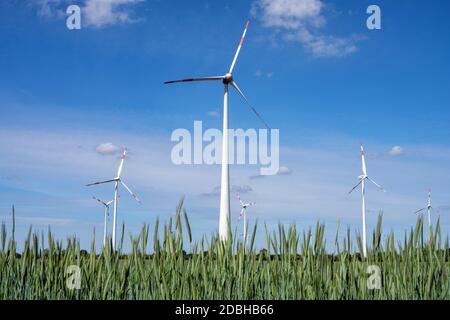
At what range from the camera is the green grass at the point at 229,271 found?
990cm

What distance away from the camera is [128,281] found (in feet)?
34.4

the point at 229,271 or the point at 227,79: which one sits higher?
the point at 227,79

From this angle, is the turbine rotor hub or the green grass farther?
the turbine rotor hub

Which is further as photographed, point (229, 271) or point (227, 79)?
point (227, 79)

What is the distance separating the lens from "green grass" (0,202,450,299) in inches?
390

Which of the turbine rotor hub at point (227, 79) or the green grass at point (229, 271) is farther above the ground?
the turbine rotor hub at point (227, 79)

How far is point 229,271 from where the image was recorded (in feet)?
33.0

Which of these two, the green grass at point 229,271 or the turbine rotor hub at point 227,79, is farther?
the turbine rotor hub at point 227,79
